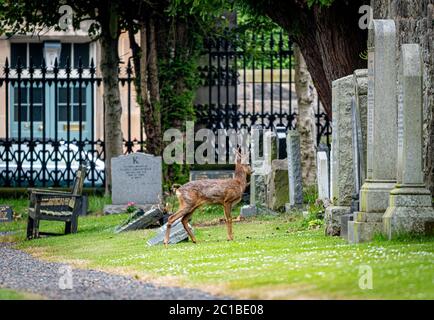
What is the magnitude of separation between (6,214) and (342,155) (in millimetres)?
10223

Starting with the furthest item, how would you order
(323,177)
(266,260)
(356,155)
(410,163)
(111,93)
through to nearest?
1. (111,93)
2. (323,177)
3. (356,155)
4. (410,163)
5. (266,260)

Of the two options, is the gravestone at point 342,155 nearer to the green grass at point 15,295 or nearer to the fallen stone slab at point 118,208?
the green grass at point 15,295

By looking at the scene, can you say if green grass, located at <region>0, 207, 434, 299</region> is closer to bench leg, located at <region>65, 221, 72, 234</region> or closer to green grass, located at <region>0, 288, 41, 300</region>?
bench leg, located at <region>65, 221, 72, 234</region>

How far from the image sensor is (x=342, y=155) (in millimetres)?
17391

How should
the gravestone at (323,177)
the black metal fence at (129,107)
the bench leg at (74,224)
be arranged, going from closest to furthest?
the gravestone at (323,177) → the bench leg at (74,224) → the black metal fence at (129,107)

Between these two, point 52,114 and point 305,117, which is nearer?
point 305,117

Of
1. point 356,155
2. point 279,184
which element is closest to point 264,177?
point 279,184

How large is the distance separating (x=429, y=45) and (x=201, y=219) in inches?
249

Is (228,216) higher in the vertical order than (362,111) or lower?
lower

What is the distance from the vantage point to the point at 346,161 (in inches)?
682

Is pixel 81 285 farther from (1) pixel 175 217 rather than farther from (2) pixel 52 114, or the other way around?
(2) pixel 52 114

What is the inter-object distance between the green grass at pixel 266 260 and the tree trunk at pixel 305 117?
9841 mm

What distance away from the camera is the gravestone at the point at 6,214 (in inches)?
1009

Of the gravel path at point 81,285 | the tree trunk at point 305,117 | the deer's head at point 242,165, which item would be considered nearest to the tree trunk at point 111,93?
the tree trunk at point 305,117
